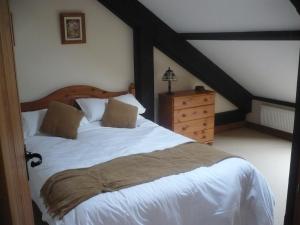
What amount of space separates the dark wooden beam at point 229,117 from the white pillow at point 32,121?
2.88m

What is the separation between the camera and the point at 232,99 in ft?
16.8

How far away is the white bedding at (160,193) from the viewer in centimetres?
193

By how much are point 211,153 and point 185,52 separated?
2160mm

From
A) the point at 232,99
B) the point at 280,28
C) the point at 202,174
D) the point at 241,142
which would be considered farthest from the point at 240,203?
the point at 232,99

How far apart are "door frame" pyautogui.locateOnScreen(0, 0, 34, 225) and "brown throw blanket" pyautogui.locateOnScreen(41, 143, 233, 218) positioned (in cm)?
87

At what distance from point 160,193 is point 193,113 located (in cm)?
238

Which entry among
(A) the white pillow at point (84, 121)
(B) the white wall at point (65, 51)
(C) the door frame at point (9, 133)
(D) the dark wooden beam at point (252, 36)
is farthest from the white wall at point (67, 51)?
(C) the door frame at point (9, 133)

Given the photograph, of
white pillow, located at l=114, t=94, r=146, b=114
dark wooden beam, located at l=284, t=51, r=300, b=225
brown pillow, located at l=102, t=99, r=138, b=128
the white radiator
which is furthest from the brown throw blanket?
the white radiator

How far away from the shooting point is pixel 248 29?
128 inches

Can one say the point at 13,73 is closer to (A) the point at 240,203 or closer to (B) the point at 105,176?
(B) the point at 105,176

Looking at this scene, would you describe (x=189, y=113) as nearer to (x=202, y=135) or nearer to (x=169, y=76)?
(x=202, y=135)

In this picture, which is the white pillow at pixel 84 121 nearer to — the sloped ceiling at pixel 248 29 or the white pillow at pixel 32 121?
the white pillow at pixel 32 121

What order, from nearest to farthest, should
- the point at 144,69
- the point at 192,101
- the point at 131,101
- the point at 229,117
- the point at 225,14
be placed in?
the point at 225,14 → the point at 131,101 → the point at 144,69 → the point at 192,101 → the point at 229,117

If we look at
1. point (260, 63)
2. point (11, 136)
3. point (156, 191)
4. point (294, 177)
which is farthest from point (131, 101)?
point (11, 136)
